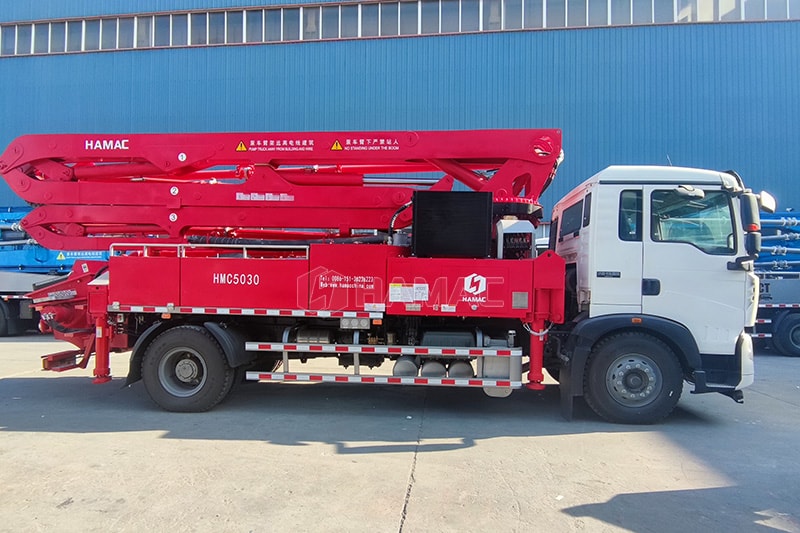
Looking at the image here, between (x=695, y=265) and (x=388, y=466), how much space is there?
13.3 feet

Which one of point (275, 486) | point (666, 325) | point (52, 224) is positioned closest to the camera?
point (275, 486)

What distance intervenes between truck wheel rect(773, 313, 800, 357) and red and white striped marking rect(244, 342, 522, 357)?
1014 cm

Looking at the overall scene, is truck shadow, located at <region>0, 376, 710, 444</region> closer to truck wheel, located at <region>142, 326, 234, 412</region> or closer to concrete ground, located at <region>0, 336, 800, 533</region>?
concrete ground, located at <region>0, 336, 800, 533</region>

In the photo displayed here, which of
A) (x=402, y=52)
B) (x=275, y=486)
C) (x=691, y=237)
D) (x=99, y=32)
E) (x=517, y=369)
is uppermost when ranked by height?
(x=99, y=32)

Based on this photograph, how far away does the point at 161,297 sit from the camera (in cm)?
653

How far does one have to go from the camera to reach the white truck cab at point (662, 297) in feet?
19.5

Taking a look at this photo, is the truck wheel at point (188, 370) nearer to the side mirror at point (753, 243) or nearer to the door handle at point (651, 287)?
the door handle at point (651, 287)

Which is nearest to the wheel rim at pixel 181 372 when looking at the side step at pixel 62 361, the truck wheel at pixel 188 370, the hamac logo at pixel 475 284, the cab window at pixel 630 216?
the truck wheel at pixel 188 370

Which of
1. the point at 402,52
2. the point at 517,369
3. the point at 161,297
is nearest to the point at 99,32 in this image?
the point at 402,52

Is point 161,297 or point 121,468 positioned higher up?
point 161,297

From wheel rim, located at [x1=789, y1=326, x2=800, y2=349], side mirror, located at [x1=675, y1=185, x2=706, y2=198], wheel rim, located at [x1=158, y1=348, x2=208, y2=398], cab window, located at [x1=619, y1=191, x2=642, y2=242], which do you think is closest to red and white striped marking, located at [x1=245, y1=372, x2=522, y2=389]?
wheel rim, located at [x1=158, y1=348, x2=208, y2=398]

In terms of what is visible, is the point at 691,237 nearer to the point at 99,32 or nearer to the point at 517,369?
the point at 517,369

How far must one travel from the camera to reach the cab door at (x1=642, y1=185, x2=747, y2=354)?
234 inches

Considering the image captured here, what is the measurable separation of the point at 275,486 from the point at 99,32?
2353 cm
